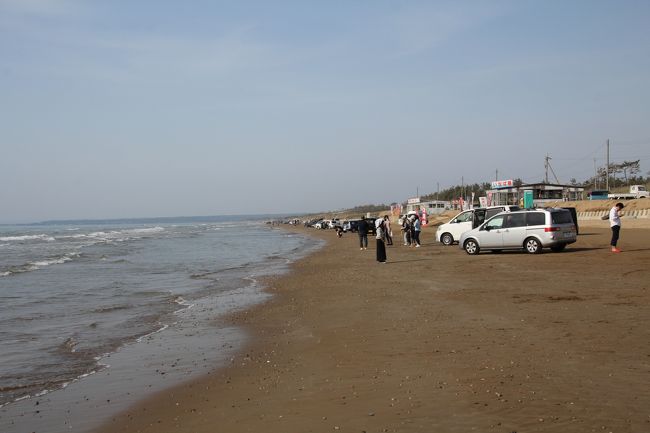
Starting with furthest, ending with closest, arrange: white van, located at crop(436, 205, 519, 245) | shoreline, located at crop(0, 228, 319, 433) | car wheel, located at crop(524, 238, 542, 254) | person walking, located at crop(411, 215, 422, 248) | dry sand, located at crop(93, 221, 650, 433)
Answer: person walking, located at crop(411, 215, 422, 248), white van, located at crop(436, 205, 519, 245), car wheel, located at crop(524, 238, 542, 254), shoreline, located at crop(0, 228, 319, 433), dry sand, located at crop(93, 221, 650, 433)

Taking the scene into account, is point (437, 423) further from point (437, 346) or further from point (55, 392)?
point (55, 392)

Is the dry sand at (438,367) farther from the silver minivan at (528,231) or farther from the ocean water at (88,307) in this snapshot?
the silver minivan at (528,231)

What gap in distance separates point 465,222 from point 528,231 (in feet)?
24.1

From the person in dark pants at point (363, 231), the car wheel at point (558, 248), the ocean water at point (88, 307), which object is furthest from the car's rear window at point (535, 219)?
the person in dark pants at point (363, 231)

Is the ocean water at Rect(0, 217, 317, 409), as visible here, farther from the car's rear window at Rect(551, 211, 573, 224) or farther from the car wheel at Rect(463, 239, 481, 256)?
the car's rear window at Rect(551, 211, 573, 224)

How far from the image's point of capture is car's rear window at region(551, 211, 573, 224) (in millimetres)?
21547

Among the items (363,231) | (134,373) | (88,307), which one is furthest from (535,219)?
(134,373)

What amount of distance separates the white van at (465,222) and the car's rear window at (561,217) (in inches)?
203

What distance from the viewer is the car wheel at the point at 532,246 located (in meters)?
21.7

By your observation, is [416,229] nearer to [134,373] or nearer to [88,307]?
[88,307]

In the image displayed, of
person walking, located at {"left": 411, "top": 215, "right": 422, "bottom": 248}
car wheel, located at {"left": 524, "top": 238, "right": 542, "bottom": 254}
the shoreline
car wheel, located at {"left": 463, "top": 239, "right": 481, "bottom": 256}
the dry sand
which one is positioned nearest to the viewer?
the dry sand

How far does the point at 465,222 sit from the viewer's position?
29109 mm

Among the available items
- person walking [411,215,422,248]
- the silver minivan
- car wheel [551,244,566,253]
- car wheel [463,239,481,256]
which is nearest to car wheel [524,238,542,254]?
the silver minivan

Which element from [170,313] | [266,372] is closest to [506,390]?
[266,372]
